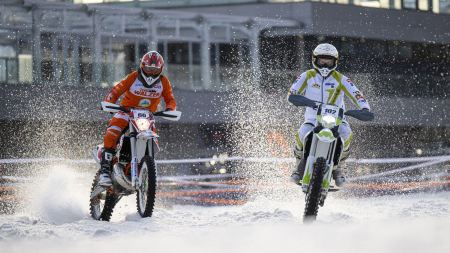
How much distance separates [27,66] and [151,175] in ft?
61.2

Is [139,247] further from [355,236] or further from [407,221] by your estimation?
[407,221]

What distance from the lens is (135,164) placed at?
457 inches

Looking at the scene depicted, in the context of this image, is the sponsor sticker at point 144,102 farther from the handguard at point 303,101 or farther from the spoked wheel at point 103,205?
the handguard at point 303,101

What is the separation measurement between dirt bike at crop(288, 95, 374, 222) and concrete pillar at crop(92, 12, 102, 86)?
19310mm

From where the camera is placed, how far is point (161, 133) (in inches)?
1321

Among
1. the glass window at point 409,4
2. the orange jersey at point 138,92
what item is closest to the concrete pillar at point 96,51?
the glass window at point 409,4

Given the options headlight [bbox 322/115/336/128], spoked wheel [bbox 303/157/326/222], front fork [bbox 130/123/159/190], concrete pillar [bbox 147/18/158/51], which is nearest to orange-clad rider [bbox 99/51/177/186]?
front fork [bbox 130/123/159/190]

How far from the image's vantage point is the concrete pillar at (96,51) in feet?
99.1

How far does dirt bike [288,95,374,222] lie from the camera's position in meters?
10.8

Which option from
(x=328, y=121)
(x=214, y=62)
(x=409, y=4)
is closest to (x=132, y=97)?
(x=328, y=121)

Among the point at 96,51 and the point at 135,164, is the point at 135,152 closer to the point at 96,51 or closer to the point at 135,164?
the point at 135,164

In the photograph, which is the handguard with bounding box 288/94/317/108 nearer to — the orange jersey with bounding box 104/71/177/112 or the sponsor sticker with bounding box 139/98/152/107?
the orange jersey with bounding box 104/71/177/112

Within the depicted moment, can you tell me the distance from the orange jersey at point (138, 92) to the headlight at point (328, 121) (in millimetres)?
1926

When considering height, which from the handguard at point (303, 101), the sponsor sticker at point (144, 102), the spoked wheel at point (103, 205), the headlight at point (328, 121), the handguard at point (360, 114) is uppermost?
the handguard at point (303, 101)
